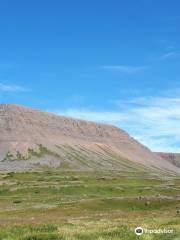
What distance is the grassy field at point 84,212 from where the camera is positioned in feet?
91.5

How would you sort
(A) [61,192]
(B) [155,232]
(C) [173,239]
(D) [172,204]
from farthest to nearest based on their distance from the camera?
(A) [61,192] → (D) [172,204] → (B) [155,232] → (C) [173,239]

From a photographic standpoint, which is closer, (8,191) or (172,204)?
(172,204)

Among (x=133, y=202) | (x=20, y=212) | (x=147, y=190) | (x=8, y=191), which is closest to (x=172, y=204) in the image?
(x=133, y=202)

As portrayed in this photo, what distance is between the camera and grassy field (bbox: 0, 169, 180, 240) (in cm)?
2790

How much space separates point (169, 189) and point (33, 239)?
267ft

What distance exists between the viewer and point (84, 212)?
2420 inches

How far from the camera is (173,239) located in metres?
24.6

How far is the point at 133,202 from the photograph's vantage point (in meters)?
71.2

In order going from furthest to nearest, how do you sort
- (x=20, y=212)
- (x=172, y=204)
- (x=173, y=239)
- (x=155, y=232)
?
(x=172, y=204), (x=20, y=212), (x=155, y=232), (x=173, y=239)

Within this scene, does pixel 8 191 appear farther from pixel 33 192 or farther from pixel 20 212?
pixel 20 212

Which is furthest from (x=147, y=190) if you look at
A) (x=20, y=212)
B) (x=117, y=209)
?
(x=20, y=212)

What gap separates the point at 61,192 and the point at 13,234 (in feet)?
232

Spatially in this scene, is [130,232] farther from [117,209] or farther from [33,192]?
[33,192]

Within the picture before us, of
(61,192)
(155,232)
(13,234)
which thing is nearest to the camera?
(155,232)
